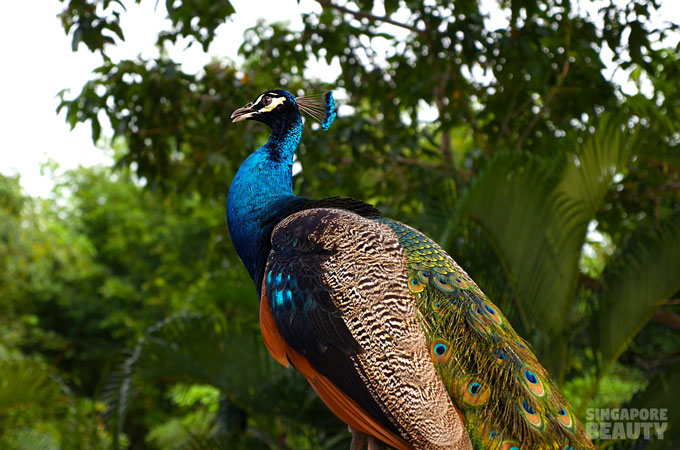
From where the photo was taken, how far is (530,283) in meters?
3.39

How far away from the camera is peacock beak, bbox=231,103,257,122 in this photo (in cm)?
260

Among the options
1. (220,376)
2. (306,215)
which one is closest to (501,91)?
(220,376)

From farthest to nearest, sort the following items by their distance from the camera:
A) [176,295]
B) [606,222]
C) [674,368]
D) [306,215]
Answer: [176,295] < [606,222] < [674,368] < [306,215]

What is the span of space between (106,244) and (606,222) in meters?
12.7

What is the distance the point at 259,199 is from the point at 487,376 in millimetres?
1002

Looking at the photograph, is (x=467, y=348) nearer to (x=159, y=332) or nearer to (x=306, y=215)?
(x=306, y=215)

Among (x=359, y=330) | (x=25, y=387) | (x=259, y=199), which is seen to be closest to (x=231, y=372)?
(x=25, y=387)

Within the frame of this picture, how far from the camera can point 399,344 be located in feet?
6.88

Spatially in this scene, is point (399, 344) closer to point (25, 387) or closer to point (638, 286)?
point (638, 286)

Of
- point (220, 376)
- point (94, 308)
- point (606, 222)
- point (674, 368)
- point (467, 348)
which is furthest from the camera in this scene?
point (94, 308)

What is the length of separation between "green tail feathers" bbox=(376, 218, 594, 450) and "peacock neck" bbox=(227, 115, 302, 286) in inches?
21.9

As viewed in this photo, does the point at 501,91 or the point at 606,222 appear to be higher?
the point at 501,91

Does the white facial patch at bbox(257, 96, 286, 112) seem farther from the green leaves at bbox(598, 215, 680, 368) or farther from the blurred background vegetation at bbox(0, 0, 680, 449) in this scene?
the green leaves at bbox(598, 215, 680, 368)

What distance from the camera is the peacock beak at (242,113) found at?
8.54 ft
